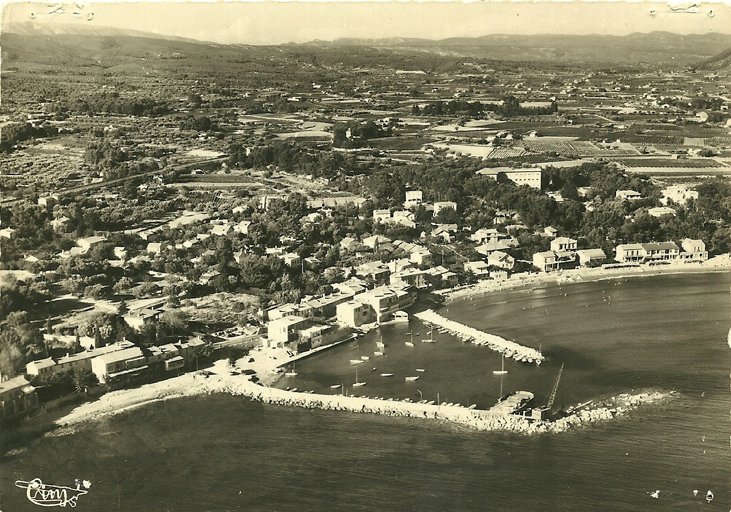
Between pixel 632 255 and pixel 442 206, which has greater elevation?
pixel 442 206

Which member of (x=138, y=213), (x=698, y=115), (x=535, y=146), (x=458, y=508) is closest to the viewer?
(x=458, y=508)

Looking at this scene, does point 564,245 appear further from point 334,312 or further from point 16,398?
point 16,398

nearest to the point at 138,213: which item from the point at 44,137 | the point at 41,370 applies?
the point at 44,137

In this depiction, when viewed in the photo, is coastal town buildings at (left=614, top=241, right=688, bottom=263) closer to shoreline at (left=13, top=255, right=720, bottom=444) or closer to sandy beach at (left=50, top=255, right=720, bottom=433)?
sandy beach at (left=50, top=255, right=720, bottom=433)

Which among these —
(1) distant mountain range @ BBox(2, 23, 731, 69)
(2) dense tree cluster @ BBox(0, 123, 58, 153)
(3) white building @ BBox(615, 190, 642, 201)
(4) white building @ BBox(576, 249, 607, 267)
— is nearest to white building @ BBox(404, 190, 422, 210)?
(1) distant mountain range @ BBox(2, 23, 731, 69)

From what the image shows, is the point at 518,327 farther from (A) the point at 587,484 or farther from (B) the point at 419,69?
(B) the point at 419,69

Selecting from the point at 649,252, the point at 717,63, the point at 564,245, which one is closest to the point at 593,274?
the point at 564,245
